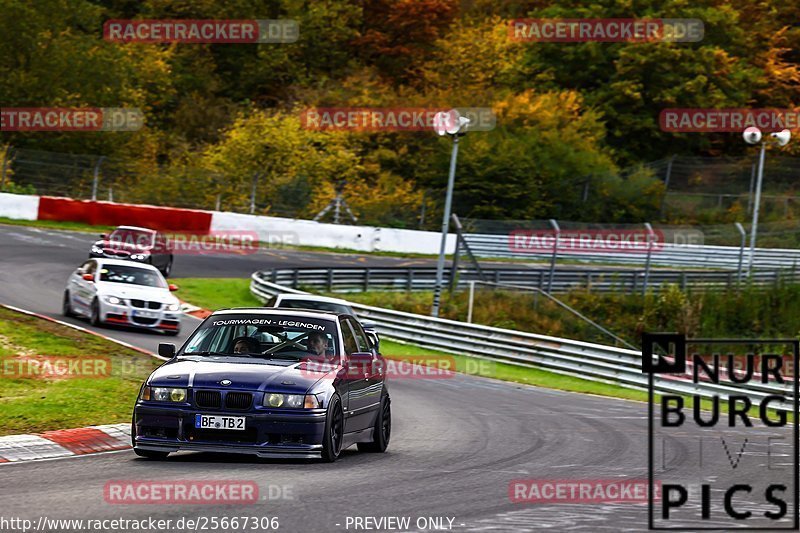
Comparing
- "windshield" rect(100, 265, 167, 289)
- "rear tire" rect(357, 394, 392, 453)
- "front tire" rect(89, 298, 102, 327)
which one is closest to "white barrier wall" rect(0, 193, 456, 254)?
"windshield" rect(100, 265, 167, 289)

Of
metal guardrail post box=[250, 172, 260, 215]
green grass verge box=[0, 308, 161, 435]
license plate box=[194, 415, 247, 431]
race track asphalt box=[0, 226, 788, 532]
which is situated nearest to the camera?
race track asphalt box=[0, 226, 788, 532]

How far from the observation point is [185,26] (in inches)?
2788

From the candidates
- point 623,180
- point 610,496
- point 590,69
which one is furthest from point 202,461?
point 590,69

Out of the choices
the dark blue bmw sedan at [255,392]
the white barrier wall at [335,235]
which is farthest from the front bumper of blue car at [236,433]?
the white barrier wall at [335,235]

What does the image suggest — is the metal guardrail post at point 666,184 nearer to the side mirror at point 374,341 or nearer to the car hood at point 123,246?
the car hood at point 123,246

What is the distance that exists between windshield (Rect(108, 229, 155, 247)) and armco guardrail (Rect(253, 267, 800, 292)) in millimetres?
3385

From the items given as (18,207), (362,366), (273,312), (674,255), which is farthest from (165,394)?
(18,207)

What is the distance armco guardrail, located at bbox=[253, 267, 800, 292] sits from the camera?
1348 inches

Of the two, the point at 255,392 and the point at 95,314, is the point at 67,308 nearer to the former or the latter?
the point at 95,314

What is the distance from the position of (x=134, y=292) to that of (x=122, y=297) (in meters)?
0.38

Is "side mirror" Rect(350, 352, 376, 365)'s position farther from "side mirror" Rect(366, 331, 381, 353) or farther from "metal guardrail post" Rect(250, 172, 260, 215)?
"metal guardrail post" Rect(250, 172, 260, 215)

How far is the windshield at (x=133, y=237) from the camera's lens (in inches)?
1308

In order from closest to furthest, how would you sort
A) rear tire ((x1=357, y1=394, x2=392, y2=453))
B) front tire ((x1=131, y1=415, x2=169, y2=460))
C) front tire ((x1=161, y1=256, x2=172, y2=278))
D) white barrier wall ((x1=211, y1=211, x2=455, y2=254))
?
front tire ((x1=131, y1=415, x2=169, y2=460)), rear tire ((x1=357, y1=394, x2=392, y2=453)), front tire ((x1=161, y1=256, x2=172, y2=278)), white barrier wall ((x1=211, y1=211, x2=455, y2=254))

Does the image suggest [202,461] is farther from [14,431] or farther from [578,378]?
[578,378]
